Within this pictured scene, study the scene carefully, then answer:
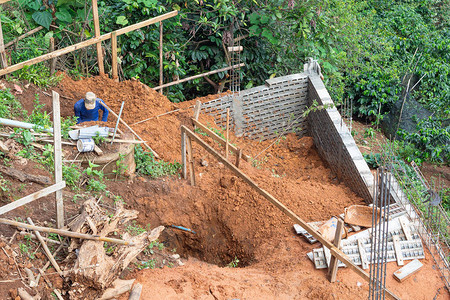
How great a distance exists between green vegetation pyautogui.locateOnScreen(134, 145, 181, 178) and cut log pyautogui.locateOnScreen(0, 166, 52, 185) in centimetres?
160

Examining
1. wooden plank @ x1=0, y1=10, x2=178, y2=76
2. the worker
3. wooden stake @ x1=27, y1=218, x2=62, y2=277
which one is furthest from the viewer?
wooden plank @ x1=0, y1=10, x2=178, y2=76

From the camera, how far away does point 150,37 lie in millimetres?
9609

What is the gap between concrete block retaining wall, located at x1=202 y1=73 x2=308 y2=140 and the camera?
9664mm

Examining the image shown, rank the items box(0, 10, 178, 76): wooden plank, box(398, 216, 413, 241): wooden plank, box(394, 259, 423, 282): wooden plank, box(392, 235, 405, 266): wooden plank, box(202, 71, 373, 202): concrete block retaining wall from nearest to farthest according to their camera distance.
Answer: box(394, 259, 423, 282): wooden plank, box(392, 235, 405, 266): wooden plank, box(398, 216, 413, 241): wooden plank, box(0, 10, 178, 76): wooden plank, box(202, 71, 373, 202): concrete block retaining wall

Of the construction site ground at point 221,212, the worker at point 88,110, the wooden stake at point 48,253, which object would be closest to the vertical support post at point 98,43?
the construction site ground at point 221,212

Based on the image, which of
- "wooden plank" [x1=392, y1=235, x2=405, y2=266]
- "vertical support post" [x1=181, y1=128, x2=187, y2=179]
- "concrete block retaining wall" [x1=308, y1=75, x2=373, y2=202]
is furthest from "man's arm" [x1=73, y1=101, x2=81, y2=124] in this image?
"wooden plank" [x1=392, y1=235, x2=405, y2=266]

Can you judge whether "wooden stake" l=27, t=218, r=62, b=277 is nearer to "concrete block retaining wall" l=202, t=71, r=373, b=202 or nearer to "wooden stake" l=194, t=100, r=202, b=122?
"wooden stake" l=194, t=100, r=202, b=122

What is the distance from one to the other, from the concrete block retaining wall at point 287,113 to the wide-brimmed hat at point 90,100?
2433mm

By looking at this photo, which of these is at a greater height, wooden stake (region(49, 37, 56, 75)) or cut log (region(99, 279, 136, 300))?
wooden stake (region(49, 37, 56, 75))

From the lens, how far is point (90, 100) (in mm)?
7617

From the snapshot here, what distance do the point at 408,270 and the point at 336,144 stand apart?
3.19m

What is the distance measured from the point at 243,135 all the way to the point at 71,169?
13.6ft

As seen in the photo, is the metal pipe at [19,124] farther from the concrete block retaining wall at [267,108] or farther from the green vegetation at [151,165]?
the concrete block retaining wall at [267,108]

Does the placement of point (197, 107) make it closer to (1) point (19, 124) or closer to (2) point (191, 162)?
(2) point (191, 162)
